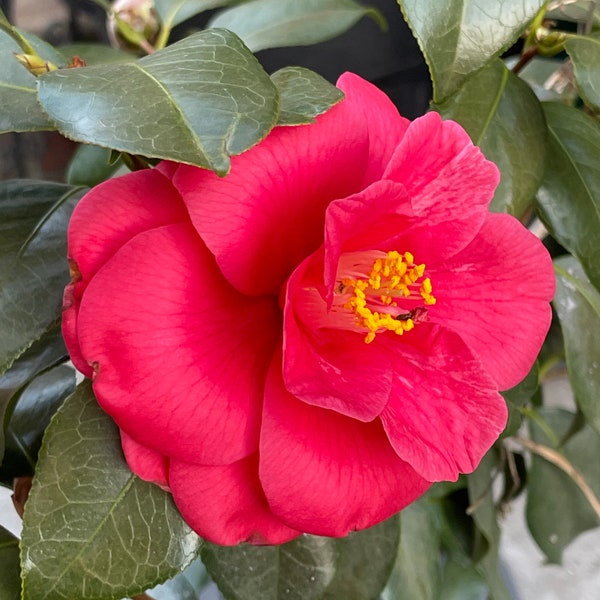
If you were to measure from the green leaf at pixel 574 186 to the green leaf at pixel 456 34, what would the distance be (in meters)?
0.24

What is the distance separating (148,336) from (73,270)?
0.06 meters

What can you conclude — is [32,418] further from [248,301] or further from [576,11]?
[576,11]

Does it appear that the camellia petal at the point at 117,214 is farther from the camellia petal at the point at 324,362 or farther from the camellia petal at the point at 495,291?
the camellia petal at the point at 495,291

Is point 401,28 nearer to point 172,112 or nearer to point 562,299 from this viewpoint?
point 562,299

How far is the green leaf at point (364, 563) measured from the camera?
2.16 ft

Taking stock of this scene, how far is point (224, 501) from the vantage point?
455mm

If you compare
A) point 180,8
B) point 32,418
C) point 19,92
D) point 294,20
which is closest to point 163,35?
point 180,8

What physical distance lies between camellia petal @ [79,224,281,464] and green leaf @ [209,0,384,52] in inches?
17.8

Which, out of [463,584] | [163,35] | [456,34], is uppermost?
[456,34]

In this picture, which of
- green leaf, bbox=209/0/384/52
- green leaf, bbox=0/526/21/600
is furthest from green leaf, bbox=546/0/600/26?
green leaf, bbox=0/526/21/600

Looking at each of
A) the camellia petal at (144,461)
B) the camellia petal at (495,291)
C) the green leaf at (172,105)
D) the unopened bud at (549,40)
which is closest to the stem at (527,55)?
the unopened bud at (549,40)

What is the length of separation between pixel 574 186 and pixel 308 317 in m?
0.33

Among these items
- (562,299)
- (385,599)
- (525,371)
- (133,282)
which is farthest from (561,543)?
(133,282)

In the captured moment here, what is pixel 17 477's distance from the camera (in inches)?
23.4
